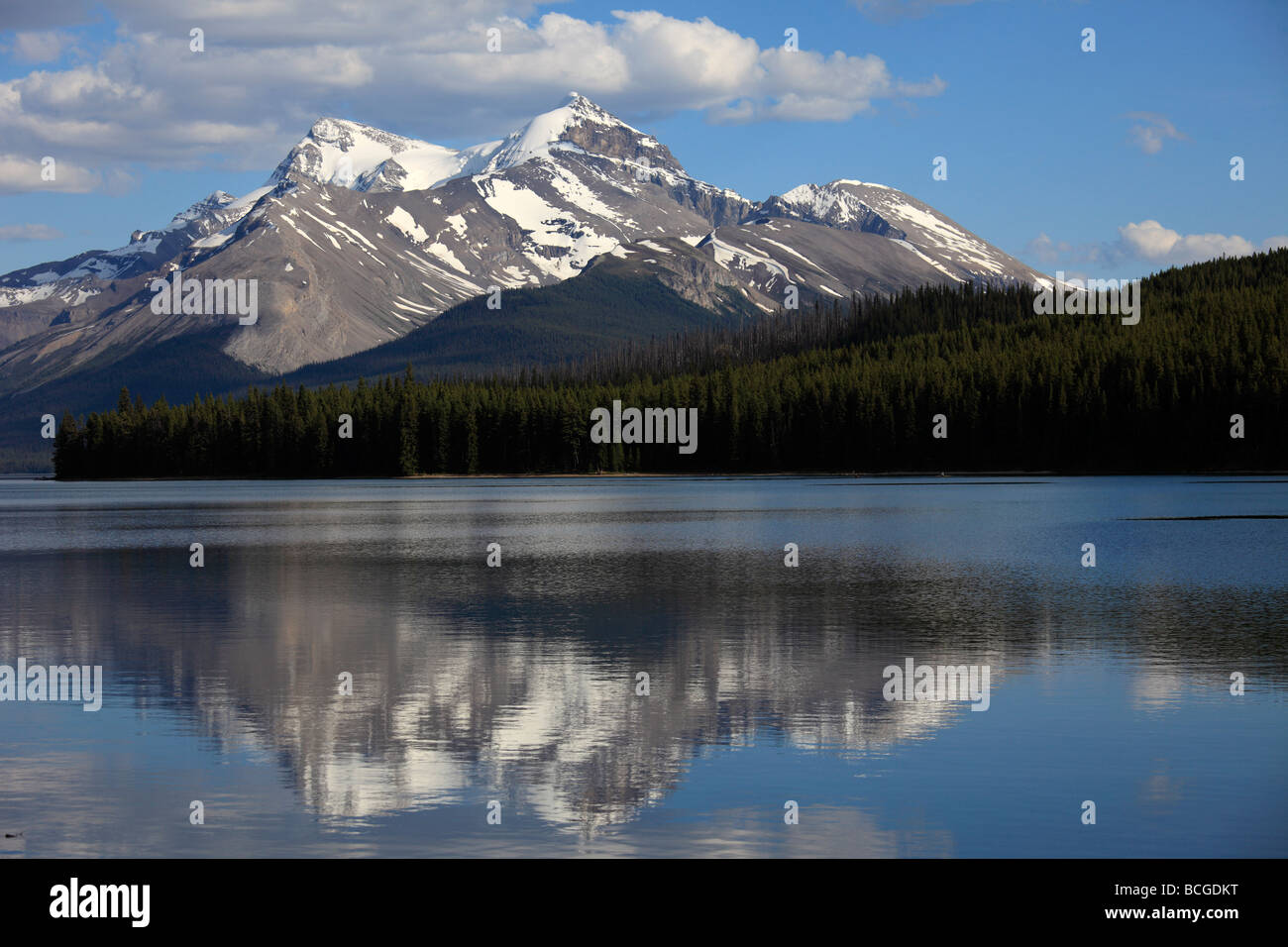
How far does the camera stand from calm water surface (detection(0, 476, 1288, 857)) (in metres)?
18.2

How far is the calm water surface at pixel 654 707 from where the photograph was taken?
18250mm

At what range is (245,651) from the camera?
34.5 m

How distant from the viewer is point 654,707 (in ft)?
86.2

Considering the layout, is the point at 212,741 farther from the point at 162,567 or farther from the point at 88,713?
the point at 162,567

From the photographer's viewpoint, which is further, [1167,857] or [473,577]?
[473,577]
